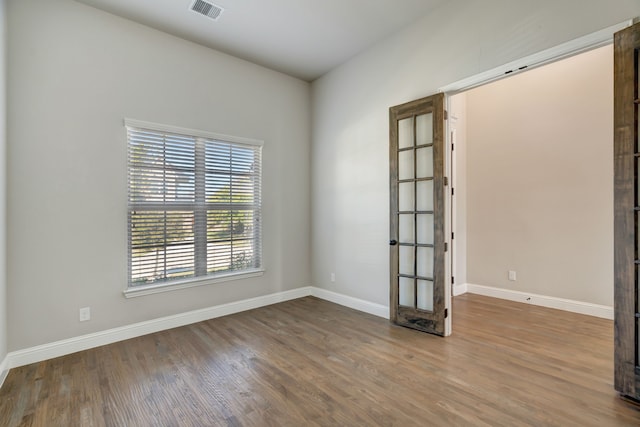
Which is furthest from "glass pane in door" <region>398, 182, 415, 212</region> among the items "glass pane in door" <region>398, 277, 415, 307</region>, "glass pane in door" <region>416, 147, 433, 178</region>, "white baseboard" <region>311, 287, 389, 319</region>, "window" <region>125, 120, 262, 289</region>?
"window" <region>125, 120, 262, 289</region>

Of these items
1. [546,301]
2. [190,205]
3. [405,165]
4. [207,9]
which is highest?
[207,9]

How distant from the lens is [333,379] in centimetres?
240

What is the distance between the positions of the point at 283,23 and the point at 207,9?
0.78m

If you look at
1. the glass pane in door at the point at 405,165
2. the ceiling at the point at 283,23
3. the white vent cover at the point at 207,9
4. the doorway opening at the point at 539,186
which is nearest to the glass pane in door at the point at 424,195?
the glass pane in door at the point at 405,165

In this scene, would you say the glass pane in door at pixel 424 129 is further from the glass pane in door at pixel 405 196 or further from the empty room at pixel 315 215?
the glass pane in door at pixel 405 196

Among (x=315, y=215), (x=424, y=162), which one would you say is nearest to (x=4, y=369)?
(x=315, y=215)

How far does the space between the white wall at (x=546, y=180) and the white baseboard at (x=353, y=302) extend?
201cm

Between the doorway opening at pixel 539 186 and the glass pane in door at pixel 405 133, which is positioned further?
the doorway opening at pixel 539 186

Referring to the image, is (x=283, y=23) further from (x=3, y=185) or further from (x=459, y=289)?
(x=459, y=289)

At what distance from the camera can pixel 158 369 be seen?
260 cm

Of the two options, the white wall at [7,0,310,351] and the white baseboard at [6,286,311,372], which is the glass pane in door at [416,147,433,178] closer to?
the white wall at [7,0,310,351]

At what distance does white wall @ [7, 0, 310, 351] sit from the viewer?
2.72m

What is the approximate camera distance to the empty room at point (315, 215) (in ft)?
7.12

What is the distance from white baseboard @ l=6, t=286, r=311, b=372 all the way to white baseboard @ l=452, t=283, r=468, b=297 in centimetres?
263
